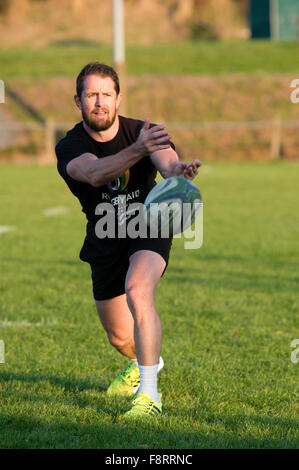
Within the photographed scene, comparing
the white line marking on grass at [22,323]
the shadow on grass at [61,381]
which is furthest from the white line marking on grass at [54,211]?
the shadow on grass at [61,381]

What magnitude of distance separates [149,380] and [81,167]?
1.28m

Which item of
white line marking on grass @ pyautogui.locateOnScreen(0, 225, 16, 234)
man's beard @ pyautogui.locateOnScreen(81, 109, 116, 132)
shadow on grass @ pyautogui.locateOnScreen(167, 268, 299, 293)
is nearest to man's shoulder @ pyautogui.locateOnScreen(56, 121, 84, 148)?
man's beard @ pyautogui.locateOnScreen(81, 109, 116, 132)

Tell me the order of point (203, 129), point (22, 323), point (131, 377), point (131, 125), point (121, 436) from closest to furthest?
1. point (121, 436)
2. point (131, 125)
3. point (131, 377)
4. point (22, 323)
5. point (203, 129)

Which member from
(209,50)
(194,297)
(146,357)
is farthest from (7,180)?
(209,50)

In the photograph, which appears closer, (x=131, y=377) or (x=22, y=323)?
(x=131, y=377)

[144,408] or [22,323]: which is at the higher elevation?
[22,323]

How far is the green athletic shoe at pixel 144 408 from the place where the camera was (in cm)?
439

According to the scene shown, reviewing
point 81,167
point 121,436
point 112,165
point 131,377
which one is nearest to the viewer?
point 121,436

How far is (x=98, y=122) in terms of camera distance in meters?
4.70

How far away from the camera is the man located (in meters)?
4.41

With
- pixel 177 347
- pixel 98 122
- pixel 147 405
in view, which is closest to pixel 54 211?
pixel 177 347

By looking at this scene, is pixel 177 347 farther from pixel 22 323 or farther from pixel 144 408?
pixel 144 408

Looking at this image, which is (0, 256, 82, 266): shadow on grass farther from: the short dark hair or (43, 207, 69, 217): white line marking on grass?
the short dark hair

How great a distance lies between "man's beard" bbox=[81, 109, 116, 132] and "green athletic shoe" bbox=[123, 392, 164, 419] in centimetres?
159
